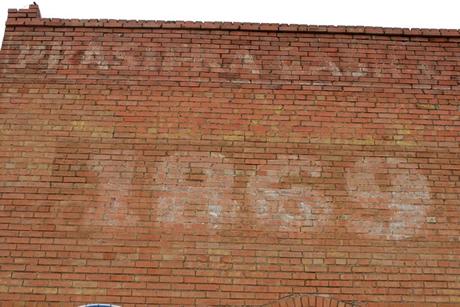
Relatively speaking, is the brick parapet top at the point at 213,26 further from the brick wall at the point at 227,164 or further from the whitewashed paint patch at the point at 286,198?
the whitewashed paint patch at the point at 286,198

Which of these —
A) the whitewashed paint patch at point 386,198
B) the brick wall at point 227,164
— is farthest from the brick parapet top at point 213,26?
the whitewashed paint patch at point 386,198

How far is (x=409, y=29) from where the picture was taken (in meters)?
7.22

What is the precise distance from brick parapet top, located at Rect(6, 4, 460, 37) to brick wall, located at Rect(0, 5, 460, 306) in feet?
0.06

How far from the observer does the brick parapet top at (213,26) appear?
282 inches

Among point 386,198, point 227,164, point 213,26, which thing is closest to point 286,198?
point 227,164

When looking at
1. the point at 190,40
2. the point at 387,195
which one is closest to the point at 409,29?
the point at 387,195

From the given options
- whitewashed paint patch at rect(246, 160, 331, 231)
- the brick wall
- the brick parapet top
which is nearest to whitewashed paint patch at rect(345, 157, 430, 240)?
the brick wall

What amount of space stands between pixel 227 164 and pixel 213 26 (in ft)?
6.24

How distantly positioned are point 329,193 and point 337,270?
2.85 feet

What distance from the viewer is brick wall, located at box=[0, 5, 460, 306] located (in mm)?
5875

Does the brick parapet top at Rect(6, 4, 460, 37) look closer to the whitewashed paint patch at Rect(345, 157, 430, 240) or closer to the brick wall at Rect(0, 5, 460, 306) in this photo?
the brick wall at Rect(0, 5, 460, 306)

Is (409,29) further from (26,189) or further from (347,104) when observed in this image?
(26,189)

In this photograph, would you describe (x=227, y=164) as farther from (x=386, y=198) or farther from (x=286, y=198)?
(x=386, y=198)

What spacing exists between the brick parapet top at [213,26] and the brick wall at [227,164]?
0.06ft
